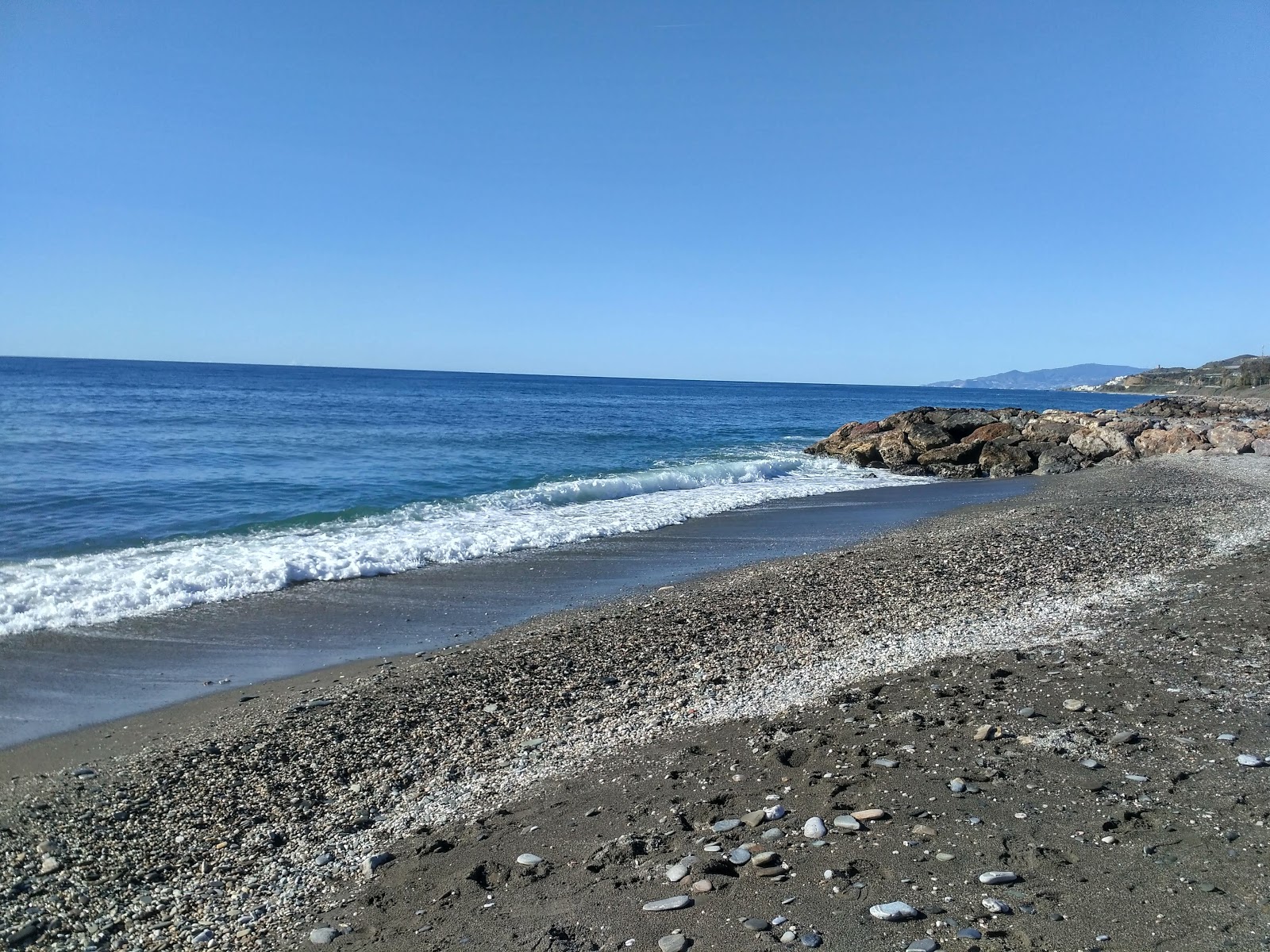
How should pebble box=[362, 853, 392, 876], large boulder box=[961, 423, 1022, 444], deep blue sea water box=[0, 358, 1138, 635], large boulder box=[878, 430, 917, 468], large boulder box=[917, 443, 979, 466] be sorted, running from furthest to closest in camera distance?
1. large boulder box=[961, 423, 1022, 444]
2. large boulder box=[878, 430, 917, 468]
3. large boulder box=[917, 443, 979, 466]
4. deep blue sea water box=[0, 358, 1138, 635]
5. pebble box=[362, 853, 392, 876]

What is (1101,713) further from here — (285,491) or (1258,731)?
(285,491)

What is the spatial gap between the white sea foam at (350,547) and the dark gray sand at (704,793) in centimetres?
388

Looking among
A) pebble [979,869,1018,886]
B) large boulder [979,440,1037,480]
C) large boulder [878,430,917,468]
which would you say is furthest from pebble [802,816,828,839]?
large boulder [878,430,917,468]

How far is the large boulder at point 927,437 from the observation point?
94.0ft

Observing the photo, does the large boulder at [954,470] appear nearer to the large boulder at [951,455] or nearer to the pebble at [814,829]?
the large boulder at [951,455]

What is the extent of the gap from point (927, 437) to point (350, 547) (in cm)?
2266

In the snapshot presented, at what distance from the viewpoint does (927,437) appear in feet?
94.7

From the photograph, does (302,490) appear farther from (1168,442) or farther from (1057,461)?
(1168,442)

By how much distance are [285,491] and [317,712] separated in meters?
13.0

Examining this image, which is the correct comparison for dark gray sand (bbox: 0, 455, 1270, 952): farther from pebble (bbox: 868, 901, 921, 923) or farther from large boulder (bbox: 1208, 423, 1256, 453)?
large boulder (bbox: 1208, 423, 1256, 453)

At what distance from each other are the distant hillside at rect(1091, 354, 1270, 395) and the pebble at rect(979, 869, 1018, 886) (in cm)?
8681

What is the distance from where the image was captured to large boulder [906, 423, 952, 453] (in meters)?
28.7

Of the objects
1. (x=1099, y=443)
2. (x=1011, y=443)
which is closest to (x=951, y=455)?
(x=1011, y=443)

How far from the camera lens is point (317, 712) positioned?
664 centimetres
